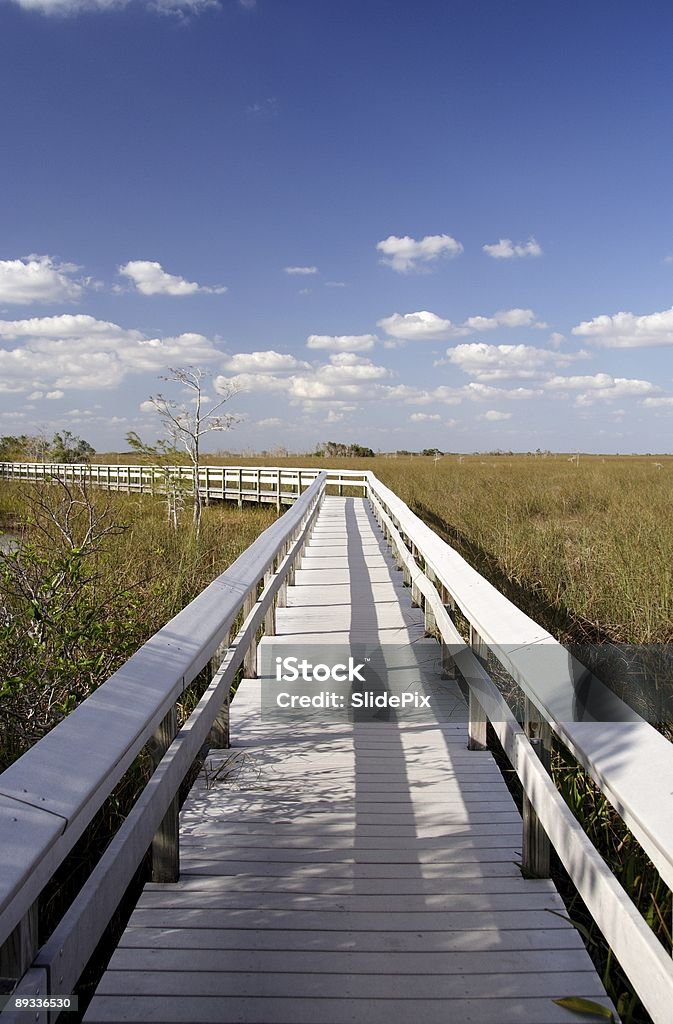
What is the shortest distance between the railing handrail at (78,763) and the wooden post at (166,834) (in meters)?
0.19

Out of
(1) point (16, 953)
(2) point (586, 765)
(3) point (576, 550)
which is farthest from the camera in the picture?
(3) point (576, 550)

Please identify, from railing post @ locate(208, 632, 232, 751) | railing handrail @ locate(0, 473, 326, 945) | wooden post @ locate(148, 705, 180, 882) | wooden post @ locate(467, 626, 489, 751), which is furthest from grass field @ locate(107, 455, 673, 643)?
railing handrail @ locate(0, 473, 326, 945)

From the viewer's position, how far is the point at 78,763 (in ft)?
5.09

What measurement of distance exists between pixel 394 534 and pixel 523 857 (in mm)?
6577

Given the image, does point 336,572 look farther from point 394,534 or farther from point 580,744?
point 580,744

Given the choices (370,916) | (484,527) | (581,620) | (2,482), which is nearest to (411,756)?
(370,916)

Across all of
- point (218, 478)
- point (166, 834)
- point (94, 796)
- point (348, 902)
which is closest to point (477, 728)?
point (348, 902)

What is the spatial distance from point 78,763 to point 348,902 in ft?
4.38

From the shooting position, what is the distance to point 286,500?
2736 centimetres

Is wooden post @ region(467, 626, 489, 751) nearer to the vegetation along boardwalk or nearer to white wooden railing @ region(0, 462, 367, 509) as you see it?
the vegetation along boardwalk

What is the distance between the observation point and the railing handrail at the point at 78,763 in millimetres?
1257

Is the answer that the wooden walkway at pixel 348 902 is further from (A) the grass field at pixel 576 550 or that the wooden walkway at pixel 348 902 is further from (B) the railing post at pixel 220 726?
(A) the grass field at pixel 576 550

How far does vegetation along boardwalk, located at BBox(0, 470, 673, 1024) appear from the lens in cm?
155

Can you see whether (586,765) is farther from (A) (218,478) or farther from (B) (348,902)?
(A) (218,478)
